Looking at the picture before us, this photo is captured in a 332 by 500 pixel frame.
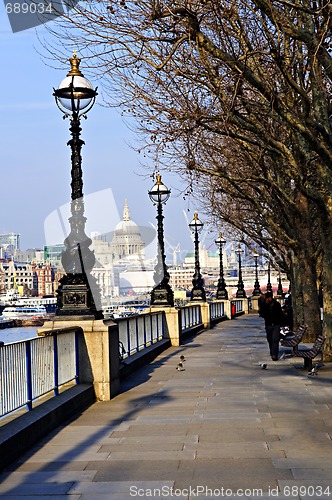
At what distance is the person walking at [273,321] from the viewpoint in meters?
20.8

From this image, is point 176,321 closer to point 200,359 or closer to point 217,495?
point 200,359

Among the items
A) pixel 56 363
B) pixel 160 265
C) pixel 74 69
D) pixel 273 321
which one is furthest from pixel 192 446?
pixel 160 265

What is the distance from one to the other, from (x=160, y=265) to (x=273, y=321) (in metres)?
9.11

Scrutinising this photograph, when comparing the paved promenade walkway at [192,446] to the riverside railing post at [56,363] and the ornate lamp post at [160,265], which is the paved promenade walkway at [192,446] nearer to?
the riverside railing post at [56,363]

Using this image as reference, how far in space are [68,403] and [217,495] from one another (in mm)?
4929

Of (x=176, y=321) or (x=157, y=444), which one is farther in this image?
(x=176, y=321)

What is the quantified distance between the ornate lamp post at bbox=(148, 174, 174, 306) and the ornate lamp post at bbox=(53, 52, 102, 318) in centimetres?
1360

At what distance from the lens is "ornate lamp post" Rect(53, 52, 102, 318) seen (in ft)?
46.1

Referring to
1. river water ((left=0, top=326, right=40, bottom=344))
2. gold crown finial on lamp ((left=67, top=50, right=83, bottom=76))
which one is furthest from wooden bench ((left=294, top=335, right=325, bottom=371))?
river water ((left=0, top=326, right=40, bottom=344))

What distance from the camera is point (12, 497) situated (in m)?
7.25

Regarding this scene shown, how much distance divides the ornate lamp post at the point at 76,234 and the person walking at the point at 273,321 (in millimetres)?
7651

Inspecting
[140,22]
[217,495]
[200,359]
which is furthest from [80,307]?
[200,359]

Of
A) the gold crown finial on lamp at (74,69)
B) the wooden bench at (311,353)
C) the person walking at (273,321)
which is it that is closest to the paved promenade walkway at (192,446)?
the wooden bench at (311,353)

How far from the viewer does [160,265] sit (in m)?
29.5
